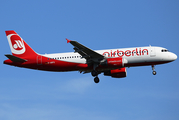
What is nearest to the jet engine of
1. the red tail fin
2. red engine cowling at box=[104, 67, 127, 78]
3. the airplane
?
the airplane

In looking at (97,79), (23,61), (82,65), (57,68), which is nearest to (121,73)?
(97,79)

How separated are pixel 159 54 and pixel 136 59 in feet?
12.7

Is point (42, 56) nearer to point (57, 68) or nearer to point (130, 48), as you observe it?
point (57, 68)

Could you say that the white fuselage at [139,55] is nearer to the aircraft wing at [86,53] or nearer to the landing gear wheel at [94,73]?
the aircraft wing at [86,53]

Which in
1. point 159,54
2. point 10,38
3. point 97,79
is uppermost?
point 10,38

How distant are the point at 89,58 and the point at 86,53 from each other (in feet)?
4.14

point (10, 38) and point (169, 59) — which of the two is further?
point (10, 38)

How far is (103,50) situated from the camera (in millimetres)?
47219

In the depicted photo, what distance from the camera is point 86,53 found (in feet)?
148

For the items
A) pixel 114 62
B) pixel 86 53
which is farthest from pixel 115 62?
pixel 86 53

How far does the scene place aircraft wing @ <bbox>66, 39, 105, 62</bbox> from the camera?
141 ft

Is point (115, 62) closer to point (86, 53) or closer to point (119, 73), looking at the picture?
point (86, 53)

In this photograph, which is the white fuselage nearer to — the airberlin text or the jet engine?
the airberlin text

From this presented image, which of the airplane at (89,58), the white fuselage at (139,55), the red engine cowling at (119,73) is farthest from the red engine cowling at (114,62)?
the red engine cowling at (119,73)
